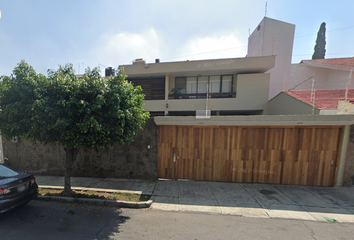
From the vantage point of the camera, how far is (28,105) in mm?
3738

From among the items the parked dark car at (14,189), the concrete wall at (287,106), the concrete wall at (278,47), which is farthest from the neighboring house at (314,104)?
the parked dark car at (14,189)

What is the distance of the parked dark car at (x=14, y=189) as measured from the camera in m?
3.36

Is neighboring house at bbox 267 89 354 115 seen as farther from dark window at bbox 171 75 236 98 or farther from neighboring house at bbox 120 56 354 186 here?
dark window at bbox 171 75 236 98

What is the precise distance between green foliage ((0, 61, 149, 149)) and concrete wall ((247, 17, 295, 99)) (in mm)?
13898

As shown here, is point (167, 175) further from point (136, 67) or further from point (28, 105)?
point (136, 67)

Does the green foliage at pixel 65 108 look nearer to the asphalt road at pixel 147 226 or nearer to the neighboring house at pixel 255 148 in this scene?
the asphalt road at pixel 147 226

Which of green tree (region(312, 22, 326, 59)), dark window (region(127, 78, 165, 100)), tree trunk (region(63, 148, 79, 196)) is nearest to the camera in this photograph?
tree trunk (region(63, 148, 79, 196))

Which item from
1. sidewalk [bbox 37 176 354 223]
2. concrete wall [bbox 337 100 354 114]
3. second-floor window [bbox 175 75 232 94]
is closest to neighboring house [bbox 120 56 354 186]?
sidewalk [bbox 37 176 354 223]

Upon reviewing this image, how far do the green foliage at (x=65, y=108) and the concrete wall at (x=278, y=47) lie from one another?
13898 mm

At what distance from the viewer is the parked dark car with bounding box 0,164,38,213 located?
3361mm

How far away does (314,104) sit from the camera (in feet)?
22.0

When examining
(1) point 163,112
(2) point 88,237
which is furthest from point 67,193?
(1) point 163,112

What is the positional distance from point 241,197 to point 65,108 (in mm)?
6070

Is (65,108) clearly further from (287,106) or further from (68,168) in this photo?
(287,106)
